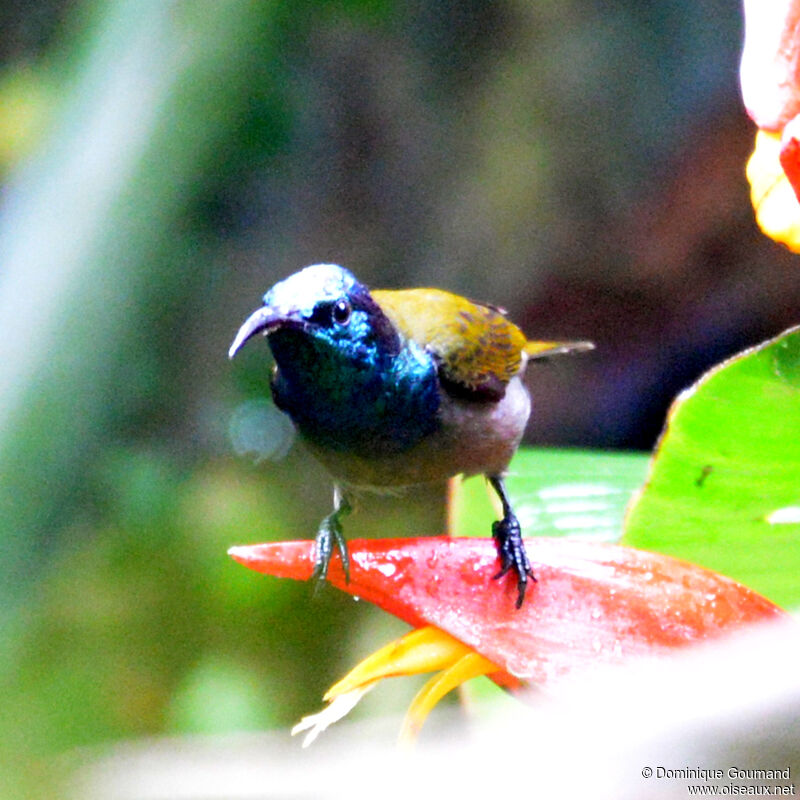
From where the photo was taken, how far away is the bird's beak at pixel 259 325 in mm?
Answer: 901

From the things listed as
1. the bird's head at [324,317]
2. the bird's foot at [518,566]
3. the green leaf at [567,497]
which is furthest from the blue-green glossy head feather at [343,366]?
the bird's foot at [518,566]

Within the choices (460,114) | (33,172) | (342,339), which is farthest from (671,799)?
(460,114)

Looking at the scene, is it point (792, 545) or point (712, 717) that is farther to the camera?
point (792, 545)

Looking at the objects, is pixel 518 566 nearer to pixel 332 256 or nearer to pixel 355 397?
pixel 355 397

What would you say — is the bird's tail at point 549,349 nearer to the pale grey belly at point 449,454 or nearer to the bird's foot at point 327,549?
the pale grey belly at point 449,454

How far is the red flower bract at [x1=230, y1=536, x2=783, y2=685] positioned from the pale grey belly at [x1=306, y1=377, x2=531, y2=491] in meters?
0.50

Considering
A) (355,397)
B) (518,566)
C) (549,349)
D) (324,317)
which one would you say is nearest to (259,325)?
(324,317)

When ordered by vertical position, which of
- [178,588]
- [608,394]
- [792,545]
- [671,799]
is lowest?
[178,588]

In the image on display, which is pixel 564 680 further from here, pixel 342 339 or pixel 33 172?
pixel 33 172

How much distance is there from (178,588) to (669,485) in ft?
5.95

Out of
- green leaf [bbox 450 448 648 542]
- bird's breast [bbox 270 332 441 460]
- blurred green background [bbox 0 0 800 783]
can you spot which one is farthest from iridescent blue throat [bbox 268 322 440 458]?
blurred green background [bbox 0 0 800 783]

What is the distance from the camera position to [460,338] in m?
1.32

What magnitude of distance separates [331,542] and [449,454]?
1.20 ft

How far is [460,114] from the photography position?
7.82 feet
